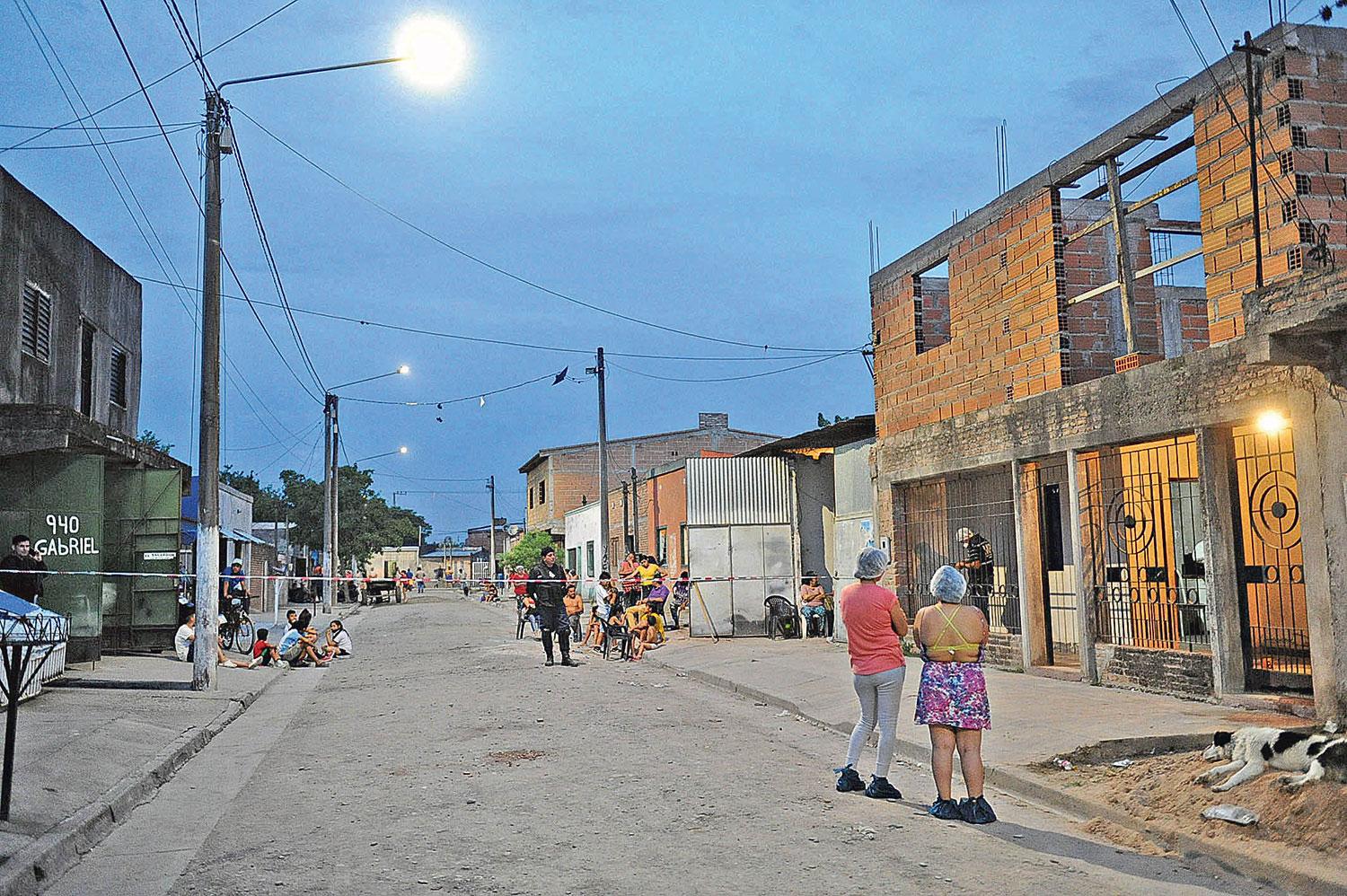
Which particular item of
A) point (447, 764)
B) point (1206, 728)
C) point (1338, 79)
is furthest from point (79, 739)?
point (1338, 79)

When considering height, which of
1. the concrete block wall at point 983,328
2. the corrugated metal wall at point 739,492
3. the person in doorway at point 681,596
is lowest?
the person in doorway at point 681,596

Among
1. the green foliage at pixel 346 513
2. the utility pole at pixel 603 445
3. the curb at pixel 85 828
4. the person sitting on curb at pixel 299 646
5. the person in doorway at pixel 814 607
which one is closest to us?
the curb at pixel 85 828

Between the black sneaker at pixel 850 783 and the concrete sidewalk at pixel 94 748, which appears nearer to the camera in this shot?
the concrete sidewalk at pixel 94 748

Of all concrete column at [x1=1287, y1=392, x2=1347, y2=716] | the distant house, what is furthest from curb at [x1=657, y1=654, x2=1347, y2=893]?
the distant house

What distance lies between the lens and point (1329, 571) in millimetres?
10039

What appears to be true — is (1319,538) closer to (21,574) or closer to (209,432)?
(209,432)

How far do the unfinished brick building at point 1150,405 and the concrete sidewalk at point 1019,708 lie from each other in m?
0.52

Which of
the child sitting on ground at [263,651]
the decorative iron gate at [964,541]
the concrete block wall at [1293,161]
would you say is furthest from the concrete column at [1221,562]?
the child sitting on ground at [263,651]

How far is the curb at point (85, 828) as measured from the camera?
634cm

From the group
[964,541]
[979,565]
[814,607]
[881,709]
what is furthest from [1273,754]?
[814,607]

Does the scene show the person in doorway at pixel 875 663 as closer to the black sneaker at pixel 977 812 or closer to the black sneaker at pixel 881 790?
the black sneaker at pixel 881 790

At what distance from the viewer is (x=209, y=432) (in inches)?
621

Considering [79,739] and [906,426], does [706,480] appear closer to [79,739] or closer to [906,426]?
[906,426]

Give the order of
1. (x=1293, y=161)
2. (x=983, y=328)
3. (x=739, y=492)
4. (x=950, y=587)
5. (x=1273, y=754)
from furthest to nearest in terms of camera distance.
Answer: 1. (x=739, y=492)
2. (x=983, y=328)
3. (x=1293, y=161)
4. (x=950, y=587)
5. (x=1273, y=754)
